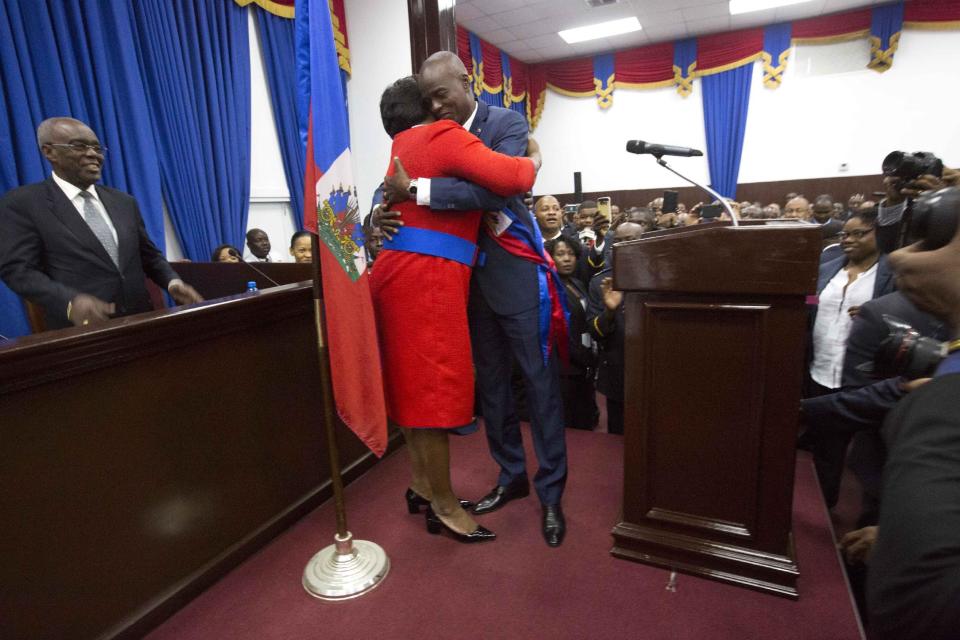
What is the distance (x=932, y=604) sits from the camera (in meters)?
0.48

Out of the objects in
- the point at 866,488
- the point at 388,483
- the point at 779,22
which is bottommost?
the point at 388,483

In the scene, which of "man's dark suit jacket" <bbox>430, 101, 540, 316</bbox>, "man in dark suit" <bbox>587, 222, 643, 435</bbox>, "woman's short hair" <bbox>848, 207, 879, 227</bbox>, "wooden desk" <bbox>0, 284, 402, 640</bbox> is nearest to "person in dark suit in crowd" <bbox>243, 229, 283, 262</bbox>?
"wooden desk" <bbox>0, 284, 402, 640</bbox>

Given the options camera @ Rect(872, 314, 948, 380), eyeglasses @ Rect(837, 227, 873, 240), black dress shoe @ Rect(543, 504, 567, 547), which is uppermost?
eyeglasses @ Rect(837, 227, 873, 240)

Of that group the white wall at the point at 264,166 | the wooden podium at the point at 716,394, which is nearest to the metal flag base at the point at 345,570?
the wooden podium at the point at 716,394

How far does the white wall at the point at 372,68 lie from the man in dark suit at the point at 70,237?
1.61 meters

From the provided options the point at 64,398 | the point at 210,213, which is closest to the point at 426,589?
the point at 64,398

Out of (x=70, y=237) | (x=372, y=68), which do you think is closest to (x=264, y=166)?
(x=372, y=68)

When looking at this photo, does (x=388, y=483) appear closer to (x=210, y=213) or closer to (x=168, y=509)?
(x=168, y=509)

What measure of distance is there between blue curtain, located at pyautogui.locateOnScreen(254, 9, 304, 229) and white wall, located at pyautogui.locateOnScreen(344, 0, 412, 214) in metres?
0.58

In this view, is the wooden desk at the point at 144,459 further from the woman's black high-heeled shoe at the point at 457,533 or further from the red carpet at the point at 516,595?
the woman's black high-heeled shoe at the point at 457,533

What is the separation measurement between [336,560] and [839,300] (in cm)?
201

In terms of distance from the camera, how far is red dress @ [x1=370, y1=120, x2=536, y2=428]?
129 cm

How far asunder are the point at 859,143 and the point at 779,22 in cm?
210

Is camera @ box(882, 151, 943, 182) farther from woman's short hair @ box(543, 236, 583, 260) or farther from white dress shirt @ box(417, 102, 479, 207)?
white dress shirt @ box(417, 102, 479, 207)
